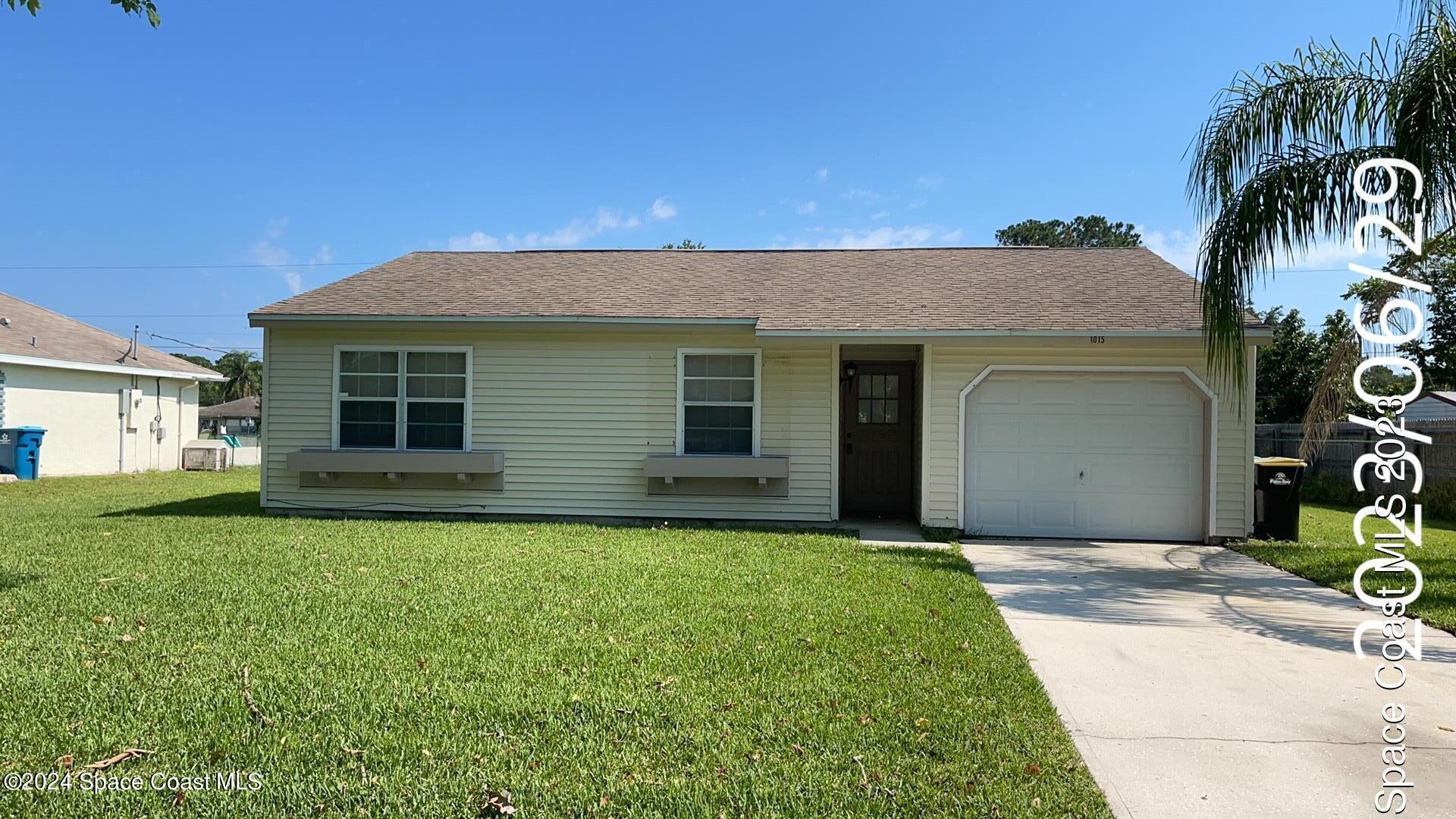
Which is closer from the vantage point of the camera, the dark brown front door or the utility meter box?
the dark brown front door

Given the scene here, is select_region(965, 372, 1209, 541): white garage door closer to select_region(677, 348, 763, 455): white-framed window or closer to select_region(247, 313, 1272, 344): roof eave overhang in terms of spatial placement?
select_region(247, 313, 1272, 344): roof eave overhang

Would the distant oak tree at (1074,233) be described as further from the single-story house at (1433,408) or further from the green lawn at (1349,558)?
the green lawn at (1349,558)

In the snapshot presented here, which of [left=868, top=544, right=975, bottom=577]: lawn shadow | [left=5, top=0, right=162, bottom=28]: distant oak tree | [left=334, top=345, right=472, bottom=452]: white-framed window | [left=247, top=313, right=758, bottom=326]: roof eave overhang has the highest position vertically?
[left=5, top=0, right=162, bottom=28]: distant oak tree

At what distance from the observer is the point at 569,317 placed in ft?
32.1

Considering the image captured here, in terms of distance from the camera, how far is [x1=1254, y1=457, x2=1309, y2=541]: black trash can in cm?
906

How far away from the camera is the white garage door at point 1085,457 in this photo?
923 cm

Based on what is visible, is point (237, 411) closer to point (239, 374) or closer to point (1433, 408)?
point (239, 374)

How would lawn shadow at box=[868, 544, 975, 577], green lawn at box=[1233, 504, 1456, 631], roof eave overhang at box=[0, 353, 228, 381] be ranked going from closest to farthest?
green lawn at box=[1233, 504, 1456, 631]
lawn shadow at box=[868, 544, 975, 577]
roof eave overhang at box=[0, 353, 228, 381]

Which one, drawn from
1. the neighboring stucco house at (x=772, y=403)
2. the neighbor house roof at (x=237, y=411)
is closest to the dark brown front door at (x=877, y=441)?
the neighboring stucco house at (x=772, y=403)

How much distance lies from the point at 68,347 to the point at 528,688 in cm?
2099

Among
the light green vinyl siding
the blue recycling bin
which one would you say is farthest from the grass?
the blue recycling bin

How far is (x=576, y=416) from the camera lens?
10.2 meters

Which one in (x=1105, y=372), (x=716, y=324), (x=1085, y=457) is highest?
(x=716, y=324)

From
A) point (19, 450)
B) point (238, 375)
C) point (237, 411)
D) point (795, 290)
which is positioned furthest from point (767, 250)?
point (238, 375)
